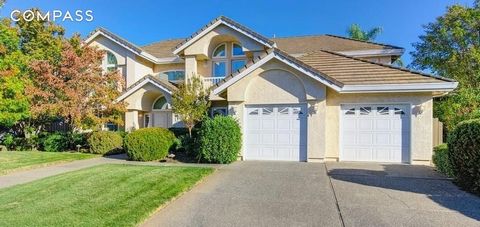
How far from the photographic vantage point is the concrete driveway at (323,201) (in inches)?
225

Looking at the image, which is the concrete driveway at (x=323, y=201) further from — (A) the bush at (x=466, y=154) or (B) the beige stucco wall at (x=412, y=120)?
(B) the beige stucco wall at (x=412, y=120)

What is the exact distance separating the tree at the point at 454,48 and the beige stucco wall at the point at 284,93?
456 inches

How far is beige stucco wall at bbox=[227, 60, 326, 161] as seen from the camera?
40.7 ft

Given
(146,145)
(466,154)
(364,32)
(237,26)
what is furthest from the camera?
(364,32)

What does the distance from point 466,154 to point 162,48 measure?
2014cm

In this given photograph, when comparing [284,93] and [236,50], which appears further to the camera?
[236,50]

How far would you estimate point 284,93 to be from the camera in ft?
42.1

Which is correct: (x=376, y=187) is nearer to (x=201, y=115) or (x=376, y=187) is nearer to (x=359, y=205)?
(x=359, y=205)

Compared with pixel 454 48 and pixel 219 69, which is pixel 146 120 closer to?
pixel 219 69

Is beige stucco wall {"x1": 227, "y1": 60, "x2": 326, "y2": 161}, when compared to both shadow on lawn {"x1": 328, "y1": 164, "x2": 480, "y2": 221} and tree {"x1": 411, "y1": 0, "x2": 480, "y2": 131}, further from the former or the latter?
tree {"x1": 411, "y1": 0, "x2": 480, "y2": 131}

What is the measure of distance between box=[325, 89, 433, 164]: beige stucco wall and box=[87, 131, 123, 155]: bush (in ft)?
36.5

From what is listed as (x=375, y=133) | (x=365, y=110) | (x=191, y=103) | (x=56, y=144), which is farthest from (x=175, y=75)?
(x=375, y=133)

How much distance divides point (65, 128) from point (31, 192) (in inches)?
607

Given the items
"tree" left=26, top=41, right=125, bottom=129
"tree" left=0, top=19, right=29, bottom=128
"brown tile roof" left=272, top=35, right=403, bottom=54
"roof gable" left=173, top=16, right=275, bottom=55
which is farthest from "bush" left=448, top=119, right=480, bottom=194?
Answer: "tree" left=0, top=19, right=29, bottom=128
